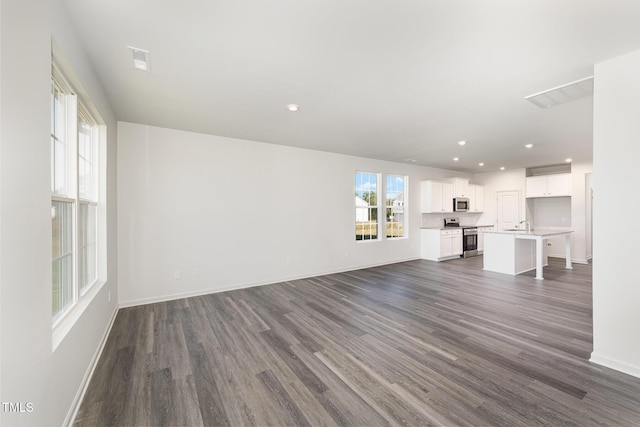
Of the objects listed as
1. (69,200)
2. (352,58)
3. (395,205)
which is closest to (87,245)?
(69,200)

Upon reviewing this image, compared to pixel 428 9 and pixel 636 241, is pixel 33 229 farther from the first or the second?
pixel 636 241

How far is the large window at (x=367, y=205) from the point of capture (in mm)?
6457

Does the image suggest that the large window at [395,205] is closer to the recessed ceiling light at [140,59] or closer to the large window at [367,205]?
the large window at [367,205]

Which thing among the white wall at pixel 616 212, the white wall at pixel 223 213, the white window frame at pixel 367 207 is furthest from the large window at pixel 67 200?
the white window frame at pixel 367 207

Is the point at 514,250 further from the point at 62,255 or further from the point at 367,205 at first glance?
the point at 62,255

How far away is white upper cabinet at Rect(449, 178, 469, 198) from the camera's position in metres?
8.09

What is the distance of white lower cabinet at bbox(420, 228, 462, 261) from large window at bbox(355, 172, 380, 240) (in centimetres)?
181

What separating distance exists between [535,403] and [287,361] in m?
1.91

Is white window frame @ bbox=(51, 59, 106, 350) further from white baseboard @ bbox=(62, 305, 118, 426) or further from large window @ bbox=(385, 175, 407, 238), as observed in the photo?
large window @ bbox=(385, 175, 407, 238)

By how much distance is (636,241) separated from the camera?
2158 mm

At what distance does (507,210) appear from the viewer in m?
8.27

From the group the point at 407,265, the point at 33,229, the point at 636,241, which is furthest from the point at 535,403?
the point at 407,265

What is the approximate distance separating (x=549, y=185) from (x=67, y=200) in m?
10.1

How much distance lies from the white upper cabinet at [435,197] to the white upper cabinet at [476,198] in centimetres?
110
